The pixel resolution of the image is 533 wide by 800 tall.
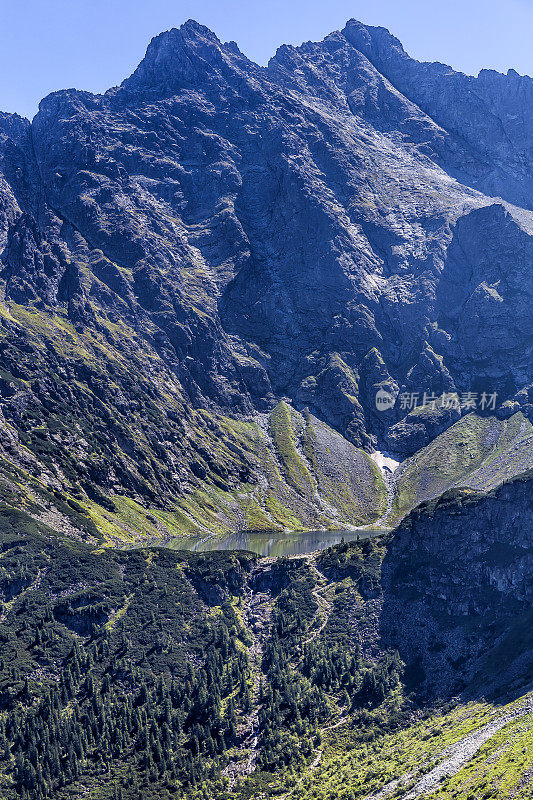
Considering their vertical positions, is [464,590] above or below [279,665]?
above

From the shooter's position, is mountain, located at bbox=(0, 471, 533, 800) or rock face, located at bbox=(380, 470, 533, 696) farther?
rock face, located at bbox=(380, 470, 533, 696)

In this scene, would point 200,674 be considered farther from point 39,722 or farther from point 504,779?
point 504,779

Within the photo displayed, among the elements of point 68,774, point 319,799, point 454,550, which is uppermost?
point 454,550

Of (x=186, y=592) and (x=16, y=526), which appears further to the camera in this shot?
(x=16, y=526)

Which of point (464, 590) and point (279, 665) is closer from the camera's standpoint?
point (279, 665)

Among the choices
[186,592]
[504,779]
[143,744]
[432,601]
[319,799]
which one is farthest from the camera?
[186,592]

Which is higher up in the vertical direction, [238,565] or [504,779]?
[238,565]

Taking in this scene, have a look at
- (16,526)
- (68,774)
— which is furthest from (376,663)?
(16,526)

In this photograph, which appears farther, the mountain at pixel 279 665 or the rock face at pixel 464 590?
the rock face at pixel 464 590
